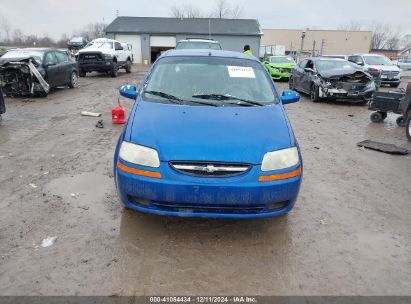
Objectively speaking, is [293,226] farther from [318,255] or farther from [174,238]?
[174,238]

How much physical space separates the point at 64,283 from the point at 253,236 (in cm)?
179

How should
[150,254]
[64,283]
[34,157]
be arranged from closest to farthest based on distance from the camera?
[64,283], [150,254], [34,157]

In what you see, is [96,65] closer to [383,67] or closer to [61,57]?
[61,57]

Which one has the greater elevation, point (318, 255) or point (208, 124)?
point (208, 124)

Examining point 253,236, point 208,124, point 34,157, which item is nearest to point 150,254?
point 253,236

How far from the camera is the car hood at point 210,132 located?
3100 mm

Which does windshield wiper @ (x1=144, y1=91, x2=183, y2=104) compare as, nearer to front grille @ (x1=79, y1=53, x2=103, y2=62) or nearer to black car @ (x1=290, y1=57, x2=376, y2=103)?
black car @ (x1=290, y1=57, x2=376, y2=103)

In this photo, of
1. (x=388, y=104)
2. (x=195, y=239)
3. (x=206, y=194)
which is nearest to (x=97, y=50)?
(x=388, y=104)

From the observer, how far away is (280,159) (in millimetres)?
3201

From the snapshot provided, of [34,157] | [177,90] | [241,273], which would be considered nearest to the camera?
[241,273]

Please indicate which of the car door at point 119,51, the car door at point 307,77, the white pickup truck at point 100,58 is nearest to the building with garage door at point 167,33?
the car door at point 119,51

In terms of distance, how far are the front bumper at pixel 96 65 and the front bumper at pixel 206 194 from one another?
16.8 m

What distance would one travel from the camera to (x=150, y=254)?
124 inches

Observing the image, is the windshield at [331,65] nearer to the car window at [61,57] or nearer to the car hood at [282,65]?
the car hood at [282,65]
